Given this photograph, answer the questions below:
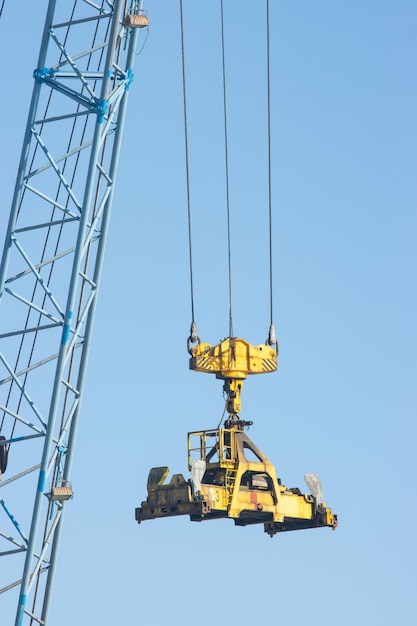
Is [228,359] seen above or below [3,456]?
above

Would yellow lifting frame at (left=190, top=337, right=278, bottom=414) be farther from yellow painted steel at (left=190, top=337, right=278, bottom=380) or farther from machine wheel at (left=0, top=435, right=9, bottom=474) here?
machine wheel at (left=0, top=435, right=9, bottom=474)

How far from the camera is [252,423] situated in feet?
199

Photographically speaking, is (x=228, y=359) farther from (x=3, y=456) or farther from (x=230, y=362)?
(x=3, y=456)

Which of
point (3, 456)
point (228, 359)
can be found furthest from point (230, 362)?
point (3, 456)

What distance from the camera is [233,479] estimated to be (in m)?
58.9

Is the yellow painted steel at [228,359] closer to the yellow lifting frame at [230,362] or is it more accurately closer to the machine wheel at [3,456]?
the yellow lifting frame at [230,362]

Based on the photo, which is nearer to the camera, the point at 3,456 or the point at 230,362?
the point at 3,456

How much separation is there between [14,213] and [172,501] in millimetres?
10192

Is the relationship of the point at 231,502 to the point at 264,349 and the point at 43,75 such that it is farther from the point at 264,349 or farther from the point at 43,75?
the point at 43,75

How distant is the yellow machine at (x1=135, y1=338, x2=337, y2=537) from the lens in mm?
57906

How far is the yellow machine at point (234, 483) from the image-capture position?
5791 centimetres

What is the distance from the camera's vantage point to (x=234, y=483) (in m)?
58.7

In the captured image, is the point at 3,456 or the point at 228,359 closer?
the point at 3,456

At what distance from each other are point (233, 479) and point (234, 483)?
0.19 m
